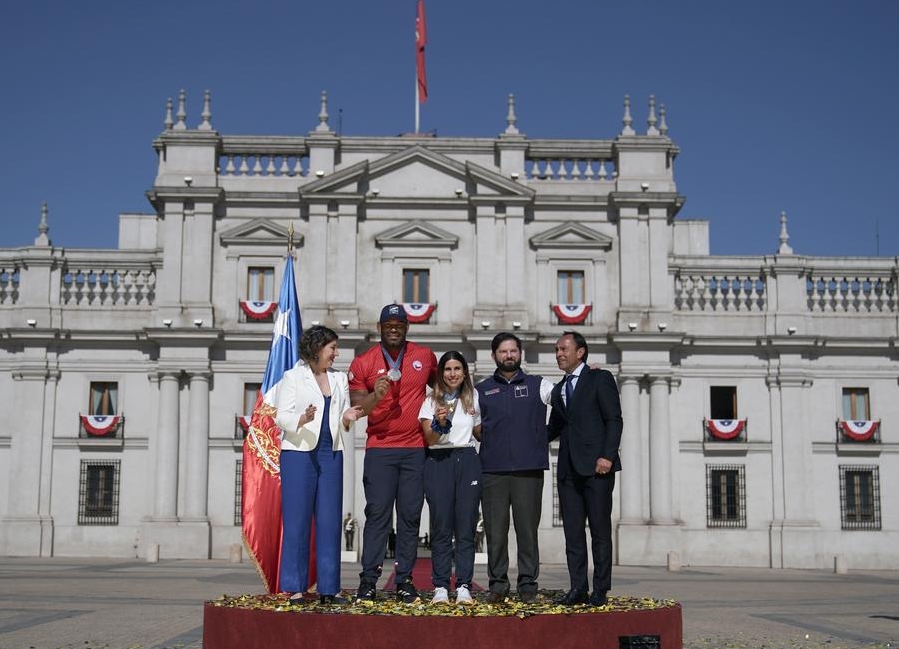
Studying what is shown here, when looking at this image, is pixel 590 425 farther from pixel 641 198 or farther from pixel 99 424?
pixel 99 424

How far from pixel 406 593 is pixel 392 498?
0.91m

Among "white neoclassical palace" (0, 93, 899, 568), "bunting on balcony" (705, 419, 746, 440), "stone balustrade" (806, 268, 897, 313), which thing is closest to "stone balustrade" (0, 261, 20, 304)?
"white neoclassical palace" (0, 93, 899, 568)

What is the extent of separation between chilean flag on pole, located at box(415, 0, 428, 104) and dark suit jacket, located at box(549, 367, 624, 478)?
103 feet

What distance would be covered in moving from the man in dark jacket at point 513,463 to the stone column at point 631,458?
86.7 feet

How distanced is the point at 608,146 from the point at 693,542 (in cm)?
1336

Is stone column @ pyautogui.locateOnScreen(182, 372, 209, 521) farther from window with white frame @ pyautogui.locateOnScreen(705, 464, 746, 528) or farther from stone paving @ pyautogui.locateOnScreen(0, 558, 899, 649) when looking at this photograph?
window with white frame @ pyautogui.locateOnScreen(705, 464, 746, 528)

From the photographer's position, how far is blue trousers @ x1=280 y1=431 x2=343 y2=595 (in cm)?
1090

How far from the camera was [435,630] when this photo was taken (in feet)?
31.2

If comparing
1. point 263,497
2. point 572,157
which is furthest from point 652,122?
point 263,497

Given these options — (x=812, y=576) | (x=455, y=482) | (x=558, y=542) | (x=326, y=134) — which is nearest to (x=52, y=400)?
(x=326, y=134)

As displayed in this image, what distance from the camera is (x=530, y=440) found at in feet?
36.9

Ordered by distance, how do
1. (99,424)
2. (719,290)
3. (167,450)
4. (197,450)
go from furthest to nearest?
(719,290) < (99,424) < (197,450) < (167,450)

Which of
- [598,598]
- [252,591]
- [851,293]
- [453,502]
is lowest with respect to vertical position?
[252,591]

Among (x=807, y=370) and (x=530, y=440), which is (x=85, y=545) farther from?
(x=530, y=440)
